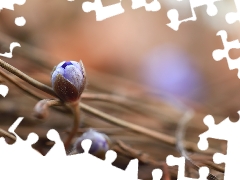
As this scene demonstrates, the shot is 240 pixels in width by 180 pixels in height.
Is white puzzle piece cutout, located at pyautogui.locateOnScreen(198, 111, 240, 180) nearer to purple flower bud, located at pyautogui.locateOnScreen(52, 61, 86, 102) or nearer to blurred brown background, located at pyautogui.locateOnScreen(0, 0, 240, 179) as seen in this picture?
purple flower bud, located at pyautogui.locateOnScreen(52, 61, 86, 102)

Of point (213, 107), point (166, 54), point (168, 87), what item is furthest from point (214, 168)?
point (166, 54)

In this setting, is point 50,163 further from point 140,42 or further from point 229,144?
point 140,42

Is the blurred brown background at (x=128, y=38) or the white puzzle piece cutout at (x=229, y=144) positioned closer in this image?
the white puzzle piece cutout at (x=229, y=144)

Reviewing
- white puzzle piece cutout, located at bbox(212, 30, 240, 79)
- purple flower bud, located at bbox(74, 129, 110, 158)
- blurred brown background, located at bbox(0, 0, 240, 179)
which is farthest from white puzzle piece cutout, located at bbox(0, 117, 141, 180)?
blurred brown background, located at bbox(0, 0, 240, 179)

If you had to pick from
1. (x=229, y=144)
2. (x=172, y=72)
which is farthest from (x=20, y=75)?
(x=172, y=72)

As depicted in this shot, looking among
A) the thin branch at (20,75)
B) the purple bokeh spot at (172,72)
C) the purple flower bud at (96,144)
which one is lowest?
the purple flower bud at (96,144)

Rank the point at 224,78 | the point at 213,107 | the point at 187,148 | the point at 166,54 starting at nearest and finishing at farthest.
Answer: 1. the point at 187,148
2. the point at 213,107
3. the point at 224,78
4. the point at 166,54

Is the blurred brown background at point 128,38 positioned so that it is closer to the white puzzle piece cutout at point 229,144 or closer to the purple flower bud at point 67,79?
the white puzzle piece cutout at point 229,144

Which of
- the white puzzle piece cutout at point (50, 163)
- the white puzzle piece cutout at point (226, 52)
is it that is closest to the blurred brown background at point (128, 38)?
the white puzzle piece cutout at point (226, 52)

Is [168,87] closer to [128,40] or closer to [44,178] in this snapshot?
[128,40]
